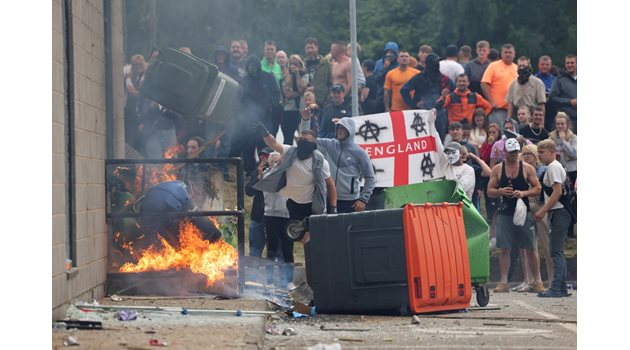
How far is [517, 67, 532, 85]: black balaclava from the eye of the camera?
62.3 feet

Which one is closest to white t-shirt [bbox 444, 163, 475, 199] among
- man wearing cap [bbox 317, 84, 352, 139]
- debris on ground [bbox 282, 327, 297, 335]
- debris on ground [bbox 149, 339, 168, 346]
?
man wearing cap [bbox 317, 84, 352, 139]

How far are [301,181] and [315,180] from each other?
15 centimetres

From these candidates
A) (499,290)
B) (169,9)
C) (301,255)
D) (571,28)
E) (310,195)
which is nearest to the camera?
(310,195)

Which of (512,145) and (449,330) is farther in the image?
(512,145)

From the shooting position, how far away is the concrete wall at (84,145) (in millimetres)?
10062

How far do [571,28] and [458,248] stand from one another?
17.2 metres

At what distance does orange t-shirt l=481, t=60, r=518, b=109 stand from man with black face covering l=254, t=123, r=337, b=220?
5.25 m

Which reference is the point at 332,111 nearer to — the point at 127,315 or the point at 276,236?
the point at 276,236

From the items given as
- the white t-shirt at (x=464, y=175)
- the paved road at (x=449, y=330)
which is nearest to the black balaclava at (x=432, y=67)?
the white t-shirt at (x=464, y=175)

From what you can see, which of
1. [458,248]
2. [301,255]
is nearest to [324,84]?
[301,255]

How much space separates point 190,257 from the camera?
12.9 m

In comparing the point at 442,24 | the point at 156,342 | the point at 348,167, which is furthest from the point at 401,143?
the point at 442,24

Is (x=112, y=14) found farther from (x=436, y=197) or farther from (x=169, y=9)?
(x=169, y=9)

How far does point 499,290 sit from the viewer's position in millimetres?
15703
